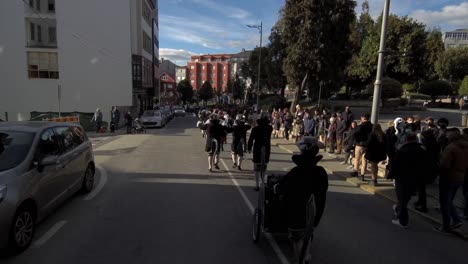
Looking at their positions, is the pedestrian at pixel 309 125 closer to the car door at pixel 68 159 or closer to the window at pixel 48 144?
the car door at pixel 68 159

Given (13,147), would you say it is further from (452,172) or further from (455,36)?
(455,36)

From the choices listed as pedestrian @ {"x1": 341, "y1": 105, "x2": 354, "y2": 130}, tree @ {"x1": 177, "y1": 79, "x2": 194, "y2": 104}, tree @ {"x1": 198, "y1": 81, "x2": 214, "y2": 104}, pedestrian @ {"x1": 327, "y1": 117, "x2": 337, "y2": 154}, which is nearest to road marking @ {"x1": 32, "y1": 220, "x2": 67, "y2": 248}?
pedestrian @ {"x1": 341, "y1": 105, "x2": 354, "y2": 130}

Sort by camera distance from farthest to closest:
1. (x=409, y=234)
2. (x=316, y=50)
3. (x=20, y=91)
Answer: (x=20, y=91) < (x=316, y=50) < (x=409, y=234)

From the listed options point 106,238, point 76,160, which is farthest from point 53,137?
point 106,238

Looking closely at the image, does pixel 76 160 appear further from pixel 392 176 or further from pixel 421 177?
pixel 421 177

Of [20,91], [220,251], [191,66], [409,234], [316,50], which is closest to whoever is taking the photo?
[220,251]

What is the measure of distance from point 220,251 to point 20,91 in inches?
1543

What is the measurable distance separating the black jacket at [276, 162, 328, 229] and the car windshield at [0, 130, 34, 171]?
3853 millimetres

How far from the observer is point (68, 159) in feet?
23.9

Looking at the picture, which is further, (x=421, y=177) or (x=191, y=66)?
(x=191, y=66)

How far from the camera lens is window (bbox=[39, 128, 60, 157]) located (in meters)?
6.37

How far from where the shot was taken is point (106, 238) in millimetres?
5891

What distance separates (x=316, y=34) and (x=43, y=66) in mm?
26235

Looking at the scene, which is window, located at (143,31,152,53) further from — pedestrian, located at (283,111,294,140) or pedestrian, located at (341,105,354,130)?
pedestrian, located at (341,105,354,130)
